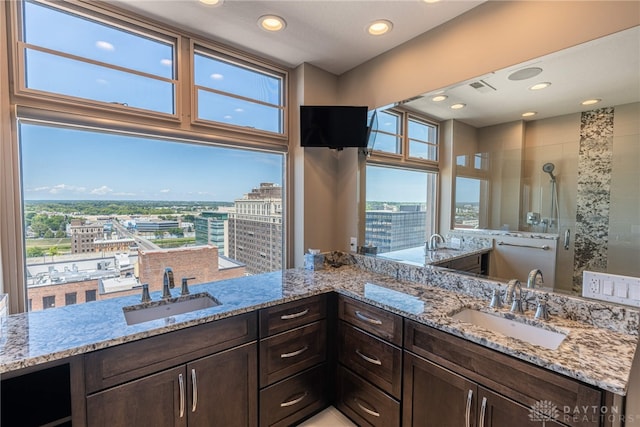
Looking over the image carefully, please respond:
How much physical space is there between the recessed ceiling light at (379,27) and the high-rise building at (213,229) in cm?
182

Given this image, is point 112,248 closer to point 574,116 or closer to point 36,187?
point 36,187

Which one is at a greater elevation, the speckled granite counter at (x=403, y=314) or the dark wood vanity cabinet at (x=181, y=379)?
Answer: the speckled granite counter at (x=403, y=314)

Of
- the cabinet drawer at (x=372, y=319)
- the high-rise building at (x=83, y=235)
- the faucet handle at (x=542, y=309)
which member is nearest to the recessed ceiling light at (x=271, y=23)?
the high-rise building at (x=83, y=235)

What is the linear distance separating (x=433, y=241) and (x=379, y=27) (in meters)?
1.64

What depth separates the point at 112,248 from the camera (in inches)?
75.5

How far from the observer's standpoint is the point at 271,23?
6.51 feet

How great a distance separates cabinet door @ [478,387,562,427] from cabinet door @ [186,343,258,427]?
3.99 feet

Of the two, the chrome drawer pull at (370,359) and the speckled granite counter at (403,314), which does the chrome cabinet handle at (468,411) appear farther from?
the chrome drawer pull at (370,359)

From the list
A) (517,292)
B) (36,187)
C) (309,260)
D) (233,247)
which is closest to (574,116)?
(517,292)

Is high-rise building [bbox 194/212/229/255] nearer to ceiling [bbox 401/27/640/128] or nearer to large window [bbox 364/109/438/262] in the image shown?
large window [bbox 364/109/438/262]

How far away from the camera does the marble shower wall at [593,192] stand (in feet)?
4.78

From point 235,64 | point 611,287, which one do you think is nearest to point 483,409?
point 611,287

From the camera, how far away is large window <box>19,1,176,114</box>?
163 centimetres

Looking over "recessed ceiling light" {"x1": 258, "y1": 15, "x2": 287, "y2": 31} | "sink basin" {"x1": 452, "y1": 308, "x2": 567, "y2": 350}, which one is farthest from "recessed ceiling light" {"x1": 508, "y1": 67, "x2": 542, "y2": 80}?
"recessed ceiling light" {"x1": 258, "y1": 15, "x2": 287, "y2": 31}
